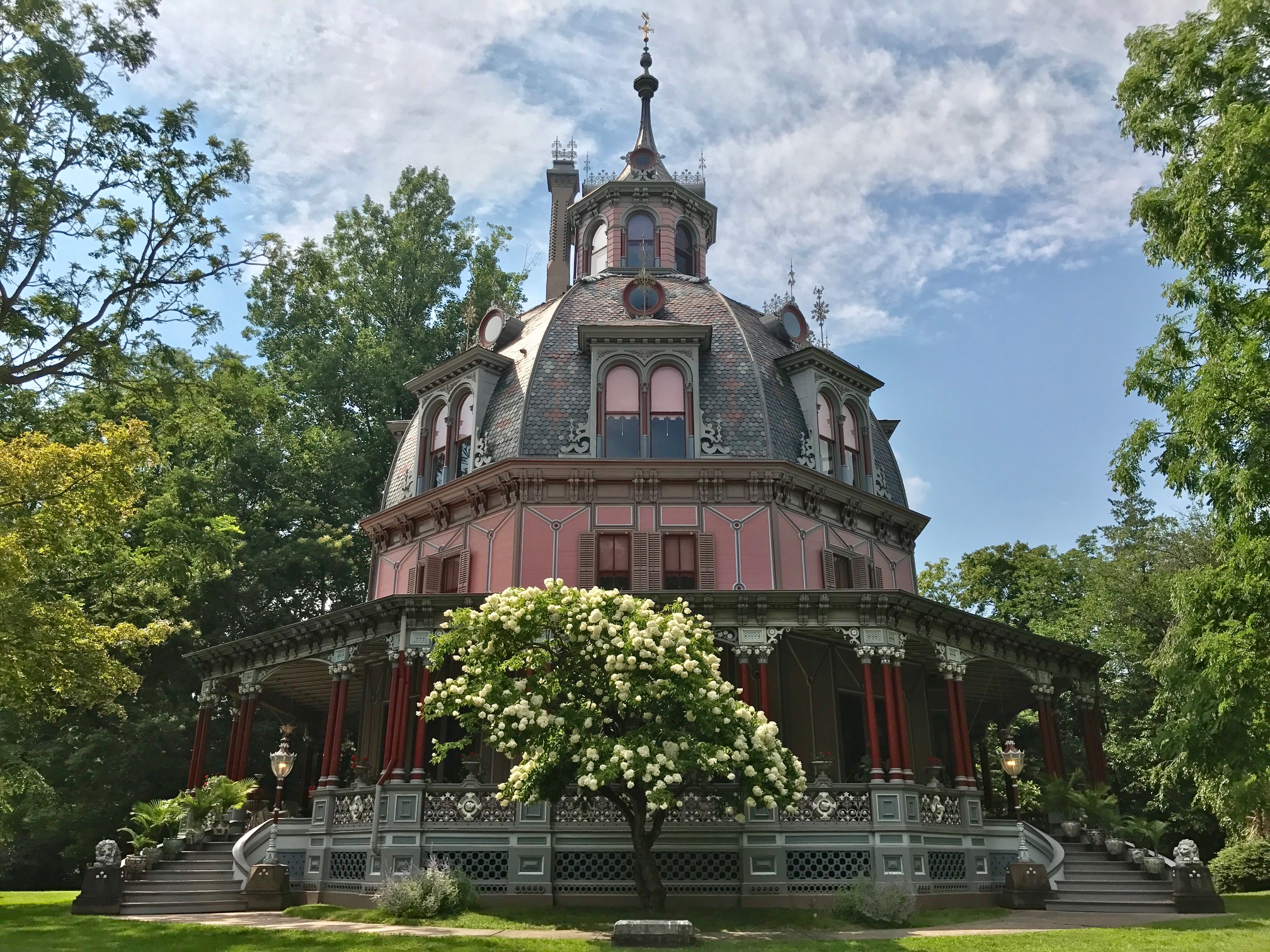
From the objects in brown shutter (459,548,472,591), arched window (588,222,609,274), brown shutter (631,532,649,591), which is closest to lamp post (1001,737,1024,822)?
brown shutter (631,532,649,591)

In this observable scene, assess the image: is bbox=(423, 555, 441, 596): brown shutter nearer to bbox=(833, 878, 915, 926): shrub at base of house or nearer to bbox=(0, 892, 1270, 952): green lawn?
bbox=(0, 892, 1270, 952): green lawn

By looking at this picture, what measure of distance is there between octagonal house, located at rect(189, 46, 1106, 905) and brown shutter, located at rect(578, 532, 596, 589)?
0.22 ft

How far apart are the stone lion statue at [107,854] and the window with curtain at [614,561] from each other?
441 inches

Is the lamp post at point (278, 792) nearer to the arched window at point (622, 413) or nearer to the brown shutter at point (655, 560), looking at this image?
the brown shutter at point (655, 560)

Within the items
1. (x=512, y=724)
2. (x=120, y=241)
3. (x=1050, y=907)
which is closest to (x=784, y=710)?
(x=1050, y=907)

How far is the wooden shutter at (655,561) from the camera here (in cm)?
2380

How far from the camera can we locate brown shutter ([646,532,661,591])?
2380 centimetres

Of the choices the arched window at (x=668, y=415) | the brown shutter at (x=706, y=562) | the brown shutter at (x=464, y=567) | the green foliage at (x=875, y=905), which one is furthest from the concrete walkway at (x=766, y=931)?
the arched window at (x=668, y=415)

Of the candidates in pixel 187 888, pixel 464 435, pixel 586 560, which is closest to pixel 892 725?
pixel 586 560

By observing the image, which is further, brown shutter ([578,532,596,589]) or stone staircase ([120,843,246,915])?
brown shutter ([578,532,596,589])

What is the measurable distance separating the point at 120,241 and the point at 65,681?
905 centimetres

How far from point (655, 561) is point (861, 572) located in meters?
5.73

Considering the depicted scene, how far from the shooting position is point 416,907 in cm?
1722

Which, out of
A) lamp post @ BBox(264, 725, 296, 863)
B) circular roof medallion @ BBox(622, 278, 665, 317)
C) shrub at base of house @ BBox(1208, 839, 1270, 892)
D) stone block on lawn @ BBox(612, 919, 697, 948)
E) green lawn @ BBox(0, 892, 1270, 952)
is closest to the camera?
green lawn @ BBox(0, 892, 1270, 952)
